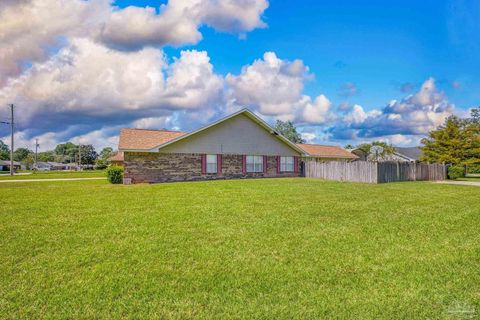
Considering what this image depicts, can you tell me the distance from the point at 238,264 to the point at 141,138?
18308 millimetres

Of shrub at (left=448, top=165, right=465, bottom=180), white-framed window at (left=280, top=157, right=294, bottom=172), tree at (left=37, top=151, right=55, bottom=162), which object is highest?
tree at (left=37, top=151, right=55, bottom=162)

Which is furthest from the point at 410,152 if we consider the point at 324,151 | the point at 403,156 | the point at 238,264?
the point at 238,264

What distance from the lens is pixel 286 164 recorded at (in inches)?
1067

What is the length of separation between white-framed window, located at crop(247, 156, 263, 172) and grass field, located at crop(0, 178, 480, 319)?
51.6 ft

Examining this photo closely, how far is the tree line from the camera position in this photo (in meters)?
96.6

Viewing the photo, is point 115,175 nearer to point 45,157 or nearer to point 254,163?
point 254,163

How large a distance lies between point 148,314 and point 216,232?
11.0 ft

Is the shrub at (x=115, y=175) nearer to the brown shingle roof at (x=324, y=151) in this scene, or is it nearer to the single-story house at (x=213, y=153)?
the single-story house at (x=213, y=153)

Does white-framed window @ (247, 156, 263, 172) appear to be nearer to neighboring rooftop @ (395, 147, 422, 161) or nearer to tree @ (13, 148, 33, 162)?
neighboring rooftop @ (395, 147, 422, 161)

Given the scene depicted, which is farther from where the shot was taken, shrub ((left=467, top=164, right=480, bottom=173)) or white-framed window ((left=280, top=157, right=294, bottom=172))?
shrub ((left=467, top=164, right=480, bottom=173))

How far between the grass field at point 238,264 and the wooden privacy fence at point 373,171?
494 inches

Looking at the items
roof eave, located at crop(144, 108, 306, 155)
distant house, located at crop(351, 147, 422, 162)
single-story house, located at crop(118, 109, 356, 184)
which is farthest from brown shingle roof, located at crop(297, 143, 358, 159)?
distant house, located at crop(351, 147, 422, 162)

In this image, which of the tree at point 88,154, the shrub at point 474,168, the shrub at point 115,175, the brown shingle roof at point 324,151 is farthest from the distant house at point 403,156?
the tree at point 88,154

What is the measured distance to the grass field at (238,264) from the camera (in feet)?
12.0
